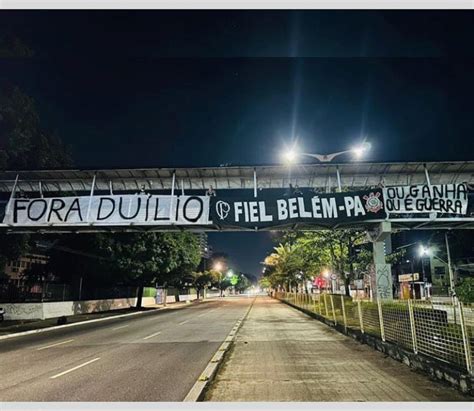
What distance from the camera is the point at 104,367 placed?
863cm

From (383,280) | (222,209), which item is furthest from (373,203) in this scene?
(222,209)

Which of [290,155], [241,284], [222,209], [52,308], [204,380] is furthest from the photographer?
[241,284]

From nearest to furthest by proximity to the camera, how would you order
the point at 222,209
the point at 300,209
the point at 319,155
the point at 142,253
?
the point at 300,209 → the point at 222,209 → the point at 319,155 → the point at 142,253

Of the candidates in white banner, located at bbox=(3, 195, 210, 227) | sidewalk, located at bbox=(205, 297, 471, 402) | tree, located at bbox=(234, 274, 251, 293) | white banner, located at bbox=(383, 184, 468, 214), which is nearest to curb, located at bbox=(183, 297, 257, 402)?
sidewalk, located at bbox=(205, 297, 471, 402)

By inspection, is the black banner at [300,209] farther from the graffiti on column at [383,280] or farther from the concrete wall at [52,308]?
the concrete wall at [52,308]

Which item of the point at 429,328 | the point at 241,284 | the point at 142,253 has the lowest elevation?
the point at 429,328

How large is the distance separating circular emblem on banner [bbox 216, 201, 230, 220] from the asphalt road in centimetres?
433

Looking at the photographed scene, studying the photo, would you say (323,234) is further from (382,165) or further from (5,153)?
(5,153)

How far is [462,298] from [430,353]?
1260mm

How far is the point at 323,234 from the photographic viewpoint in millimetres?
22156

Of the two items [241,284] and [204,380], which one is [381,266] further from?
[241,284]

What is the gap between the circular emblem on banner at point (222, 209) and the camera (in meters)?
13.4

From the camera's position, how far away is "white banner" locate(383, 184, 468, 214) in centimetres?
1314

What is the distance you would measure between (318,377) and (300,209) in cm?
687
